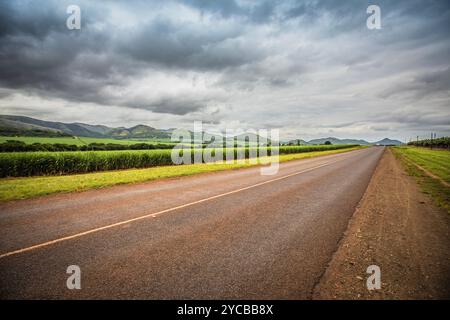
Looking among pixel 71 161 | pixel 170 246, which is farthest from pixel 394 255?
pixel 71 161

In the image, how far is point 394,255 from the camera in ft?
14.1

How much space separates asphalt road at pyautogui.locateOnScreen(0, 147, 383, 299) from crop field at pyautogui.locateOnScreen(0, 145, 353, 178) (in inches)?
411

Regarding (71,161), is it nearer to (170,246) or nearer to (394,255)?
(170,246)

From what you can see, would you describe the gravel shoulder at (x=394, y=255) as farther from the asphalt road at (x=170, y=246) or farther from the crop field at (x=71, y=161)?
the crop field at (x=71, y=161)

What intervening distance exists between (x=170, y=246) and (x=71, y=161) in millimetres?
17784

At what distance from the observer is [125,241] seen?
15.3ft

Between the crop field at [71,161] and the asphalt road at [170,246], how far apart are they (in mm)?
10434

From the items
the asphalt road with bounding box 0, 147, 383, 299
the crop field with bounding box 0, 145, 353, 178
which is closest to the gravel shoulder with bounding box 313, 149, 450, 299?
the asphalt road with bounding box 0, 147, 383, 299

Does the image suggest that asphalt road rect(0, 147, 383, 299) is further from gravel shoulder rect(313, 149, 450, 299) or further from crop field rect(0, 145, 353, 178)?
crop field rect(0, 145, 353, 178)

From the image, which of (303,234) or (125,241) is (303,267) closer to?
(303,234)
